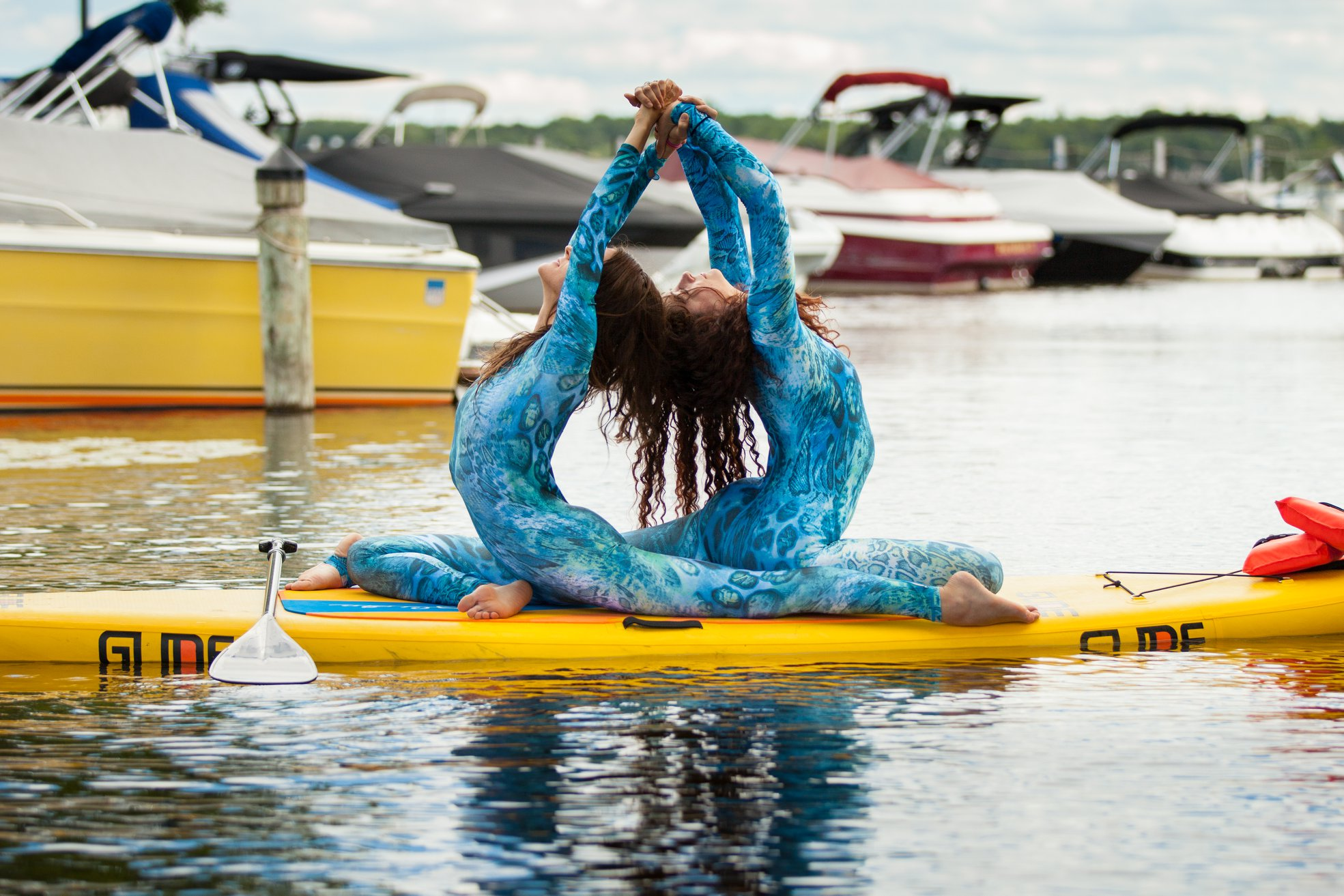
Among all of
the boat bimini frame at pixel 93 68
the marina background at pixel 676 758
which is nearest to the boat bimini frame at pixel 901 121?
the boat bimini frame at pixel 93 68

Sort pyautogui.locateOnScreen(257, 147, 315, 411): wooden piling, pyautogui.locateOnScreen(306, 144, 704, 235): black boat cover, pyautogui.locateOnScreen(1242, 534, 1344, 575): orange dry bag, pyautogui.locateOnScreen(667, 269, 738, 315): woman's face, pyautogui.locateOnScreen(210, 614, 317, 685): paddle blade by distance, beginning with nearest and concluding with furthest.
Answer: pyautogui.locateOnScreen(210, 614, 317, 685): paddle blade
pyautogui.locateOnScreen(667, 269, 738, 315): woman's face
pyautogui.locateOnScreen(1242, 534, 1344, 575): orange dry bag
pyautogui.locateOnScreen(257, 147, 315, 411): wooden piling
pyautogui.locateOnScreen(306, 144, 704, 235): black boat cover

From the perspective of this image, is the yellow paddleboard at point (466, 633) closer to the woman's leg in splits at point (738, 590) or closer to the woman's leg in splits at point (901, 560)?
the woman's leg in splits at point (738, 590)

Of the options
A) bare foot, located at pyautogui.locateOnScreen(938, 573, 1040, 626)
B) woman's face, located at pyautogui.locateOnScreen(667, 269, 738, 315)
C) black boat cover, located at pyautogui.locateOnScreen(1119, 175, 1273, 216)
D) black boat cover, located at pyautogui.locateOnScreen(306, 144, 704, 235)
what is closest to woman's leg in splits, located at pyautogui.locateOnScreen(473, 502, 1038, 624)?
bare foot, located at pyautogui.locateOnScreen(938, 573, 1040, 626)

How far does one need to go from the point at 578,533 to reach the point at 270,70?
55.4 ft

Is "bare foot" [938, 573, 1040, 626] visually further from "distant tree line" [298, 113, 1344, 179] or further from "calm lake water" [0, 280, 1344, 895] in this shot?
"distant tree line" [298, 113, 1344, 179]

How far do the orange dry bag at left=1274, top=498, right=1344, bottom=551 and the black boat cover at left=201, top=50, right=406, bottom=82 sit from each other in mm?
16713

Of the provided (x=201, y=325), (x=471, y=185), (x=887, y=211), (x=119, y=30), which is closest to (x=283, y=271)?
(x=201, y=325)

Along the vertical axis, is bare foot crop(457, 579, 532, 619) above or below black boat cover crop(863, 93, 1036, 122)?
below

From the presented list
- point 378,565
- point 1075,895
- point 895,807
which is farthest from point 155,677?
point 1075,895

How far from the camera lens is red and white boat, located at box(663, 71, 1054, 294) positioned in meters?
34.8

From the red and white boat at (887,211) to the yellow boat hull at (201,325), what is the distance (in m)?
19.5

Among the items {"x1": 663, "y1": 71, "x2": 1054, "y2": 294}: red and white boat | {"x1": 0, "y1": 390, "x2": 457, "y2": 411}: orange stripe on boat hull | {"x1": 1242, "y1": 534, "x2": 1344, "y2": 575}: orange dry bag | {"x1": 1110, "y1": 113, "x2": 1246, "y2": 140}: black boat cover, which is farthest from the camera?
{"x1": 1110, "y1": 113, "x2": 1246, "y2": 140}: black boat cover

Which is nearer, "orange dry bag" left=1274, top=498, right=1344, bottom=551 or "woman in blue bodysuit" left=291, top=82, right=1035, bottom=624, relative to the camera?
"woman in blue bodysuit" left=291, top=82, right=1035, bottom=624

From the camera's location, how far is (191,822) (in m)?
4.05
